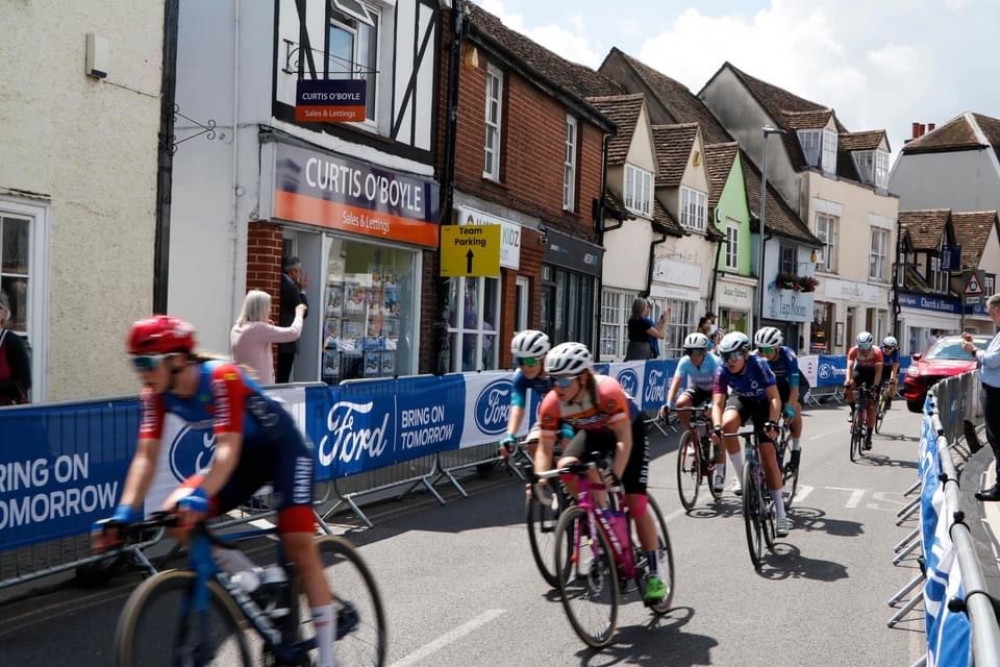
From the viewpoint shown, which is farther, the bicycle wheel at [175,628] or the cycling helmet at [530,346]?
the cycling helmet at [530,346]

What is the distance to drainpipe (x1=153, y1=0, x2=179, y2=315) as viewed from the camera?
1159cm

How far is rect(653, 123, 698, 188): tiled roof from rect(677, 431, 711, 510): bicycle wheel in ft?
68.0

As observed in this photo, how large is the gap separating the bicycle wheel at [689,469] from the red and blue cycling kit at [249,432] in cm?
661

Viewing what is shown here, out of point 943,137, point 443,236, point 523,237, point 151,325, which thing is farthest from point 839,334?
point 151,325

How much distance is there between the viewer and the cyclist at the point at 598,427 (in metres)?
6.55

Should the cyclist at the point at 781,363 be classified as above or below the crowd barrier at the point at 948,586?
above

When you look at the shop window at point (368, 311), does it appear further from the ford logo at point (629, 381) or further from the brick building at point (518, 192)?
the ford logo at point (629, 381)

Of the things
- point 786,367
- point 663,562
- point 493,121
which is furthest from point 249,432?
point 493,121

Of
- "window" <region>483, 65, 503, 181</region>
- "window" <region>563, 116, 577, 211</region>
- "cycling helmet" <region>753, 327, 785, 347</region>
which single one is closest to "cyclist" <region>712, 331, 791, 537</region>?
"cycling helmet" <region>753, 327, 785, 347</region>

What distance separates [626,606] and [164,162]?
7313 millimetres

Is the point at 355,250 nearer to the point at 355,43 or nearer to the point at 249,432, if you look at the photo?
the point at 355,43

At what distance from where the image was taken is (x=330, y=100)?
13.5 meters

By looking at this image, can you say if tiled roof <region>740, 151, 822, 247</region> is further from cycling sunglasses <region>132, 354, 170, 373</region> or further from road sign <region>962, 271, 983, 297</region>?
cycling sunglasses <region>132, 354, 170, 373</region>

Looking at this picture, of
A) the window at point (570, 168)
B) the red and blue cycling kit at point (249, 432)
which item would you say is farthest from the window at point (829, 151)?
the red and blue cycling kit at point (249, 432)
